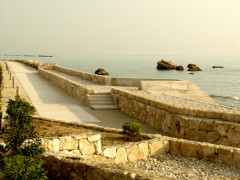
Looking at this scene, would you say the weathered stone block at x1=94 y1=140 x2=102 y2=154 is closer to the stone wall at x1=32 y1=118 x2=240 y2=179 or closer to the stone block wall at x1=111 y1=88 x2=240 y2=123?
the stone wall at x1=32 y1=118 x2=240 y2=179

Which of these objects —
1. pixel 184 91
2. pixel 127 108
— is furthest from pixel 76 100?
pixel 184 91

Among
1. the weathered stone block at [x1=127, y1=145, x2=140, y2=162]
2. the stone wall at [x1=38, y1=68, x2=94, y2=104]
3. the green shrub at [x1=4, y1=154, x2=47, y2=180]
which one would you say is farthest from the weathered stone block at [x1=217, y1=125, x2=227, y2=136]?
the stone wall at [x1=38, y1=68, x2=94, y2=104]

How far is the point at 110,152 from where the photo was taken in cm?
743

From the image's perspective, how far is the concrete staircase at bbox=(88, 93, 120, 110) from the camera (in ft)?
49.2

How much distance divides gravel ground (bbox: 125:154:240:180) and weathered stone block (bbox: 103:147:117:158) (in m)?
0.44

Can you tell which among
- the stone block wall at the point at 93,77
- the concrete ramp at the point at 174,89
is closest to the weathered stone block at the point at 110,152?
the concrete ramp at the point at 174,89

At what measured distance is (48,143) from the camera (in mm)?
6844

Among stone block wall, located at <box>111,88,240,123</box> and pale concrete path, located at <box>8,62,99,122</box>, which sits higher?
stone block wall, located at <box>111,88,240,123</box>

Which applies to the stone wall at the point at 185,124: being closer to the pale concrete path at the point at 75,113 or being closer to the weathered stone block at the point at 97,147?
the pale concrete path at the point at 75,113

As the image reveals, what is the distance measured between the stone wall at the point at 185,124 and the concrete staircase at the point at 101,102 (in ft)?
7.10

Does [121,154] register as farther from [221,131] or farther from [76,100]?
[76,100]

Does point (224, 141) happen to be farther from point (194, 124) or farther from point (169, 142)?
point (169, 142)

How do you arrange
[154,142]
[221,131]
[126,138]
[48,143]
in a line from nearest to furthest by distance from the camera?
1. [48,143]
2. [154,142]
3. [126,138]
4. [221,131]

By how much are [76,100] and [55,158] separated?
12.0 metres
